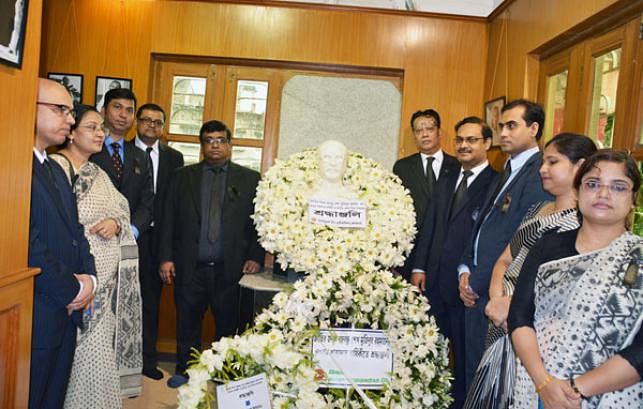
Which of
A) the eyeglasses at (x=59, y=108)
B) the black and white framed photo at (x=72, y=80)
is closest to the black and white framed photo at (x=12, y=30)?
the eyeglasses at (x=59, y=108)

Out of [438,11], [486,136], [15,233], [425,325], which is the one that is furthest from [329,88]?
[15,233]

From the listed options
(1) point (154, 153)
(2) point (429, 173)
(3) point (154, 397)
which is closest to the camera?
(3) point (154, 397)

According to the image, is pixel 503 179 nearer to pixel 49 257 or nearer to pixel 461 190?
pixel 461 190

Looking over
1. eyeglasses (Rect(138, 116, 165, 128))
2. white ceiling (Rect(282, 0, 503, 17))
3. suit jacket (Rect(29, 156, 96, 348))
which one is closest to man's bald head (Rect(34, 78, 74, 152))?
suit jacket (Rect(29, 156, 96, 348))

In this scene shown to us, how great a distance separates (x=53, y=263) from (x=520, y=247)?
5.53 feet

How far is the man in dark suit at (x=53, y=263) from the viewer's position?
2043mm

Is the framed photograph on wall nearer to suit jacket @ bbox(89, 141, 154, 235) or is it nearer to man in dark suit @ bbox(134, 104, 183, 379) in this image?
man in dark suit @ bbox(134, 104, 183, 379)

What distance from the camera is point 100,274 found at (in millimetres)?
2643

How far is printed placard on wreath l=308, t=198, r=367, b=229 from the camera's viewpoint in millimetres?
2527

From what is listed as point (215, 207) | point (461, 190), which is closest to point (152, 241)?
point (215, 207)

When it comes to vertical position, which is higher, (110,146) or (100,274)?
(110,146)

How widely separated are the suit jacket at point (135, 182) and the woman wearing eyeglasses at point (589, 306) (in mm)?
2373

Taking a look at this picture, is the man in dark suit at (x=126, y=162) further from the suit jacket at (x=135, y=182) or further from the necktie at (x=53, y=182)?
the necktie at (x=53, y=182)

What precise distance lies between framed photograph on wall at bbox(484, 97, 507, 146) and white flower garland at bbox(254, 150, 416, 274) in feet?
5.80
